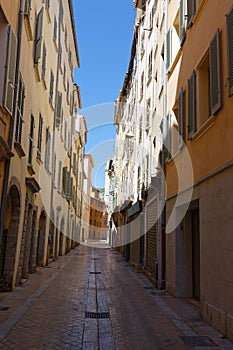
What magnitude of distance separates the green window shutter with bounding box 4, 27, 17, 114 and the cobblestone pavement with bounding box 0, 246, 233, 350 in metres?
4.61

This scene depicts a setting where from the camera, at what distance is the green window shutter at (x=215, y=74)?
716cm

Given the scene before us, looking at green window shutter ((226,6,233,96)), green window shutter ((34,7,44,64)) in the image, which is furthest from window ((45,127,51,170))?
green window shutter ((226,6,233,96))

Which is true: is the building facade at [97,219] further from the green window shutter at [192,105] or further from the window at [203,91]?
the window at [203,91]

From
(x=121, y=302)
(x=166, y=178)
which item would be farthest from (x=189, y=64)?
(x=121, y=302)

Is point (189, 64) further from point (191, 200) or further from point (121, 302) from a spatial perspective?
point (121, 302)

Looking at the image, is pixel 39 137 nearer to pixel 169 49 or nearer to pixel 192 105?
pixel 169 49

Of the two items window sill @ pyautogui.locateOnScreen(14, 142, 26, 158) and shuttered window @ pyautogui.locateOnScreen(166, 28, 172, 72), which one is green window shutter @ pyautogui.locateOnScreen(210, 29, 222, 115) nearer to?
shuttered window @ pyautogui.locateOnScreen(166, 28, 172, 72)

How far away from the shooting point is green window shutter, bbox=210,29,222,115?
7160 millimetres

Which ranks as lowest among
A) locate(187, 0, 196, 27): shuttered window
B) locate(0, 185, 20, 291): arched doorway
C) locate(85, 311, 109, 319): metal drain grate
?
locate(85, 311, 109, 319): metal drain grate

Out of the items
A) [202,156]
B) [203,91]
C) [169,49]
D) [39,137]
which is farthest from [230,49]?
[39,137]

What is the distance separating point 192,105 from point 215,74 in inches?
72.6

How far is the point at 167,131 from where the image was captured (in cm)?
1234

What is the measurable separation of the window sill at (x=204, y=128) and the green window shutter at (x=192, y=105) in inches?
9.0

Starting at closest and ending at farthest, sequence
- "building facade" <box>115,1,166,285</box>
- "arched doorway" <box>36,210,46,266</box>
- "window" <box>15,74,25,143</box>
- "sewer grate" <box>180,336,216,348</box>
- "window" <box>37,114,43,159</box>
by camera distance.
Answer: "sewer grate" <box>180,336,216,348</box> → "window" <box>15,74,25,143</box> → "building facade" <box>115,1,166,285</box> → "window" <box>37,114,43,159</box> → "arched doorway" <box>36,210,46,266</box>
